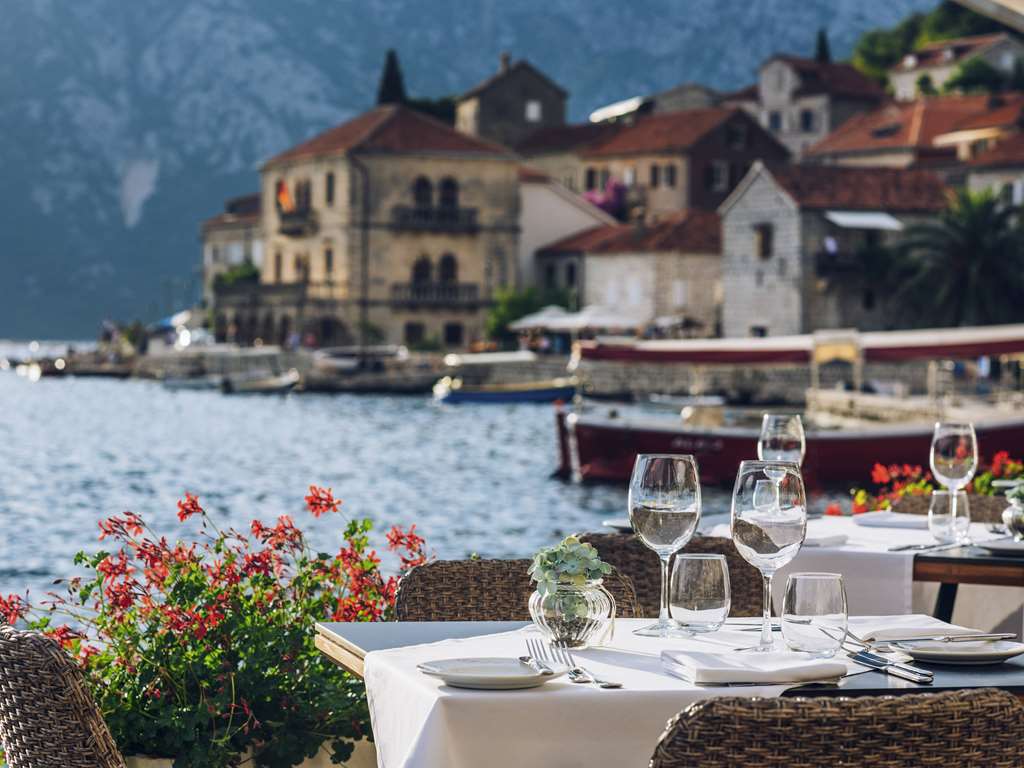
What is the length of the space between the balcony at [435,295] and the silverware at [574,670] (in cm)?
6487

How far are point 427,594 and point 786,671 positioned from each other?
135cm

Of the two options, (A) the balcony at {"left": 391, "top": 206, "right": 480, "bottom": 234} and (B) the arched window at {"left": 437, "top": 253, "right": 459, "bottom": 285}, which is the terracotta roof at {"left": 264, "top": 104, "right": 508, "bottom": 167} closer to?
(A) the balcony at {"left": 391, "top": 206, "right": 480, "bottom": 234}

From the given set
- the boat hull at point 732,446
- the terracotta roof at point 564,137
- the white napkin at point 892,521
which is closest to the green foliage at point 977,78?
the terracotta roof at point 564,137

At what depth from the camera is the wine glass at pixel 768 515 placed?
143 inches

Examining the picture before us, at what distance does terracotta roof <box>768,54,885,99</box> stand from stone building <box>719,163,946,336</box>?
22.9 meters

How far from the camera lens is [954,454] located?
5.27m

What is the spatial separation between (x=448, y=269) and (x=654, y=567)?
64.8 m

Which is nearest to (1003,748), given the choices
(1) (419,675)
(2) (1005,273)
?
(1) (419,675)

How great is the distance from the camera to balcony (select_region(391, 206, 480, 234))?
68688 mm

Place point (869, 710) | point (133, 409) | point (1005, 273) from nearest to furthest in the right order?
1. point (869, 710)
2. point (1005, 273)
3. point (133, 409)

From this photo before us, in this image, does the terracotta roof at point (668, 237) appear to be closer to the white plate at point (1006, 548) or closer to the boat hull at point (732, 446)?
the boat hull at point (732, 446)

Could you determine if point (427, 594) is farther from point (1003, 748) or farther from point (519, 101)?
point (519, 101)

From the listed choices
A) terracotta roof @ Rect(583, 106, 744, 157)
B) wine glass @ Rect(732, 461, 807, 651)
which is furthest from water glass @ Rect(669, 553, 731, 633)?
terracotta roof @ Rect(583, 106, 744, 157)

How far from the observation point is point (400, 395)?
64062 mm
